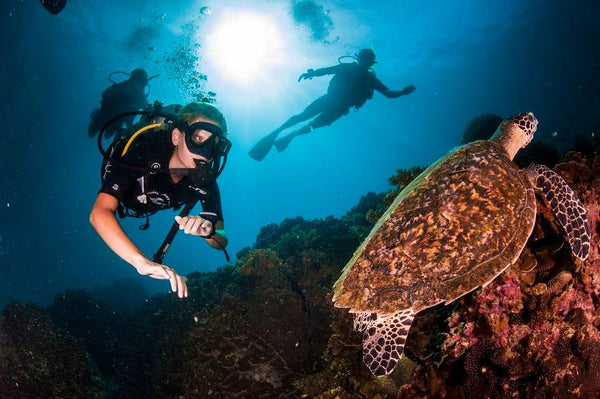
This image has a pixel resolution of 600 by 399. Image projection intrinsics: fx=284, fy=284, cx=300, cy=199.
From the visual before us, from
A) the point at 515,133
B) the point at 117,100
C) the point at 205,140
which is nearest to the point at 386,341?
the point at 515,133

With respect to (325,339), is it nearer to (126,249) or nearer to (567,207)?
(126,249)

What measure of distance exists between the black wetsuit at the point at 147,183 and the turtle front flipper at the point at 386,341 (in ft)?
9.60

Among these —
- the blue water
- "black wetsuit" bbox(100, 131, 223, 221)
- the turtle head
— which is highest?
the blue water

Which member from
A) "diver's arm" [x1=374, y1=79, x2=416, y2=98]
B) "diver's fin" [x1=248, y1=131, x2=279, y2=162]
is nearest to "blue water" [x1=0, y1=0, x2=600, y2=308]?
"diver's arm" [x1=374, y1=79, x2=416, y2=98]

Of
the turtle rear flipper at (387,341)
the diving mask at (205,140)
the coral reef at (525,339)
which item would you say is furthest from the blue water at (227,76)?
the diving mask at (205,140)

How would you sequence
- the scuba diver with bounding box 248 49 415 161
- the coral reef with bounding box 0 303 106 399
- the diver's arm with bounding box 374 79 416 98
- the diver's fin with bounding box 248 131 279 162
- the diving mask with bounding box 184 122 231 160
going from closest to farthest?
the diving mask with bounding box 184 122 231 160
the coral reef with bounding box 0 303 106 399
the diver's arm with bounding box 374 79 416 98
the scuba diver with bounding box 248 49 415 161
the diver's fin with bounding box 248 131 279 162

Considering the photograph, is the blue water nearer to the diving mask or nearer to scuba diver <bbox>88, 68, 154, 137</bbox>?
scuba diver <bbox>88, 68, 154, 137</bbox>

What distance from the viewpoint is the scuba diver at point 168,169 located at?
3.20 metres

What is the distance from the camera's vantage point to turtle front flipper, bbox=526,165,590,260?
2.58 metres

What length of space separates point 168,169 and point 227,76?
3801 centimetres

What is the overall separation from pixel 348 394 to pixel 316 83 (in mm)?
42281

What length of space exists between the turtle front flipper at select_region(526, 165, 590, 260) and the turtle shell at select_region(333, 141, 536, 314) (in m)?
0.16

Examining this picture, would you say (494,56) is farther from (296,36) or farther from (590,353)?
(590,353)

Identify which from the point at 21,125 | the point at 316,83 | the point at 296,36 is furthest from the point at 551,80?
the point at 21,125
